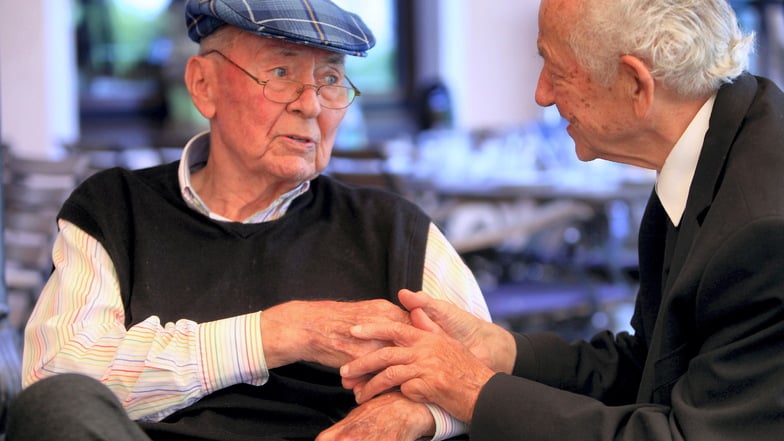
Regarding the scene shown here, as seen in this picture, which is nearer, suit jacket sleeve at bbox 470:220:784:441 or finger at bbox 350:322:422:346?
suit jacket sleeve at bbox 470:220:784:441

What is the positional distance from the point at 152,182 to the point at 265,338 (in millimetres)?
507

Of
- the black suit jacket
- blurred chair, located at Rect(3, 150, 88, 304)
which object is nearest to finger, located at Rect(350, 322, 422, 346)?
the black suit jacket

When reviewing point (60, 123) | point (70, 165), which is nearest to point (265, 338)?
point (70, 165)

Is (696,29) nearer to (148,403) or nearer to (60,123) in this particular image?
(148,403)

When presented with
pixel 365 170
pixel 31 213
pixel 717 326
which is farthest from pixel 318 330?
pixel 365 170

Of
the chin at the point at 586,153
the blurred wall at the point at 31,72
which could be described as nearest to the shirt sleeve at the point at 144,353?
the chin at the point at 586,153

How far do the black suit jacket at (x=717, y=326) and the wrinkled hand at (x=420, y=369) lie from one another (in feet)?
0.21

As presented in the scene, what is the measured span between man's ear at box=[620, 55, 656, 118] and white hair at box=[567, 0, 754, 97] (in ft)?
0.04

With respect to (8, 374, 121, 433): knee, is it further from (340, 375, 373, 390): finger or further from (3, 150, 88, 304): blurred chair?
(3, 150, 88, 304): blurred chair

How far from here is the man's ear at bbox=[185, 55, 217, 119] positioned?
2260 mm

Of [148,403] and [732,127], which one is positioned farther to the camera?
[148,403]

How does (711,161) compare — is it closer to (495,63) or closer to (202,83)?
(202,83)

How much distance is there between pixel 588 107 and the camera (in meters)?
1.94

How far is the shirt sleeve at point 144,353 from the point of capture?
1900mm
